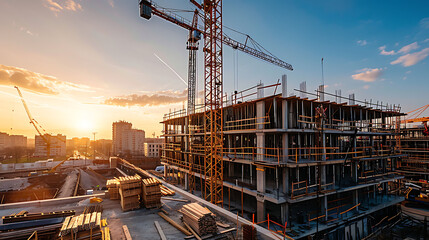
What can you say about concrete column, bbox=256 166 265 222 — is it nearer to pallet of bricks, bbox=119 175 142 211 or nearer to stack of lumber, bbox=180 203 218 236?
stack of lumber, bbox=180 203 218 236

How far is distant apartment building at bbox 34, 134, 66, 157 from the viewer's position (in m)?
104

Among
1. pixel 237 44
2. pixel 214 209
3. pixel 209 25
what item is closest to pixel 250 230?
pixel 214 209

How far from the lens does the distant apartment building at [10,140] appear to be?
12528 centimetres

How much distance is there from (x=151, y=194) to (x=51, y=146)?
13021 centimetres

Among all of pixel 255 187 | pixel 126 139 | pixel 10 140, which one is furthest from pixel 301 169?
pixel 10 140

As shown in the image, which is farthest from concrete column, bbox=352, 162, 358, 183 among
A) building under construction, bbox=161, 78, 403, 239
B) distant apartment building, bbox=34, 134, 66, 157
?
distant apartment building, bbox=34, 134, 66, 157

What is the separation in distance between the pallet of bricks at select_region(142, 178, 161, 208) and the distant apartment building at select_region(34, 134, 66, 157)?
385 feet

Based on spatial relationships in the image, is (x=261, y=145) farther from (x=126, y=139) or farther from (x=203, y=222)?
(x=126, y=139)

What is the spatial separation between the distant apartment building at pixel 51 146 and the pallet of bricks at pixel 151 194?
117387mm

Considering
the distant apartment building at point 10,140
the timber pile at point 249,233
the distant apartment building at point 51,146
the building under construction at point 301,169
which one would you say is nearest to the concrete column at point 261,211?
the building under construction at point 301,169

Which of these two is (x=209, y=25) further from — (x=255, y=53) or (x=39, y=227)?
(x=39, y=227)

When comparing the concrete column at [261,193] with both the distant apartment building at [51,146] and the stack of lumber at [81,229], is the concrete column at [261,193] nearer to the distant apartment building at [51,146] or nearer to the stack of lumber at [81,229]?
the stack of lumber at [81,229]

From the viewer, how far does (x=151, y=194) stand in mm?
11820

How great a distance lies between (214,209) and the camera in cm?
1108
